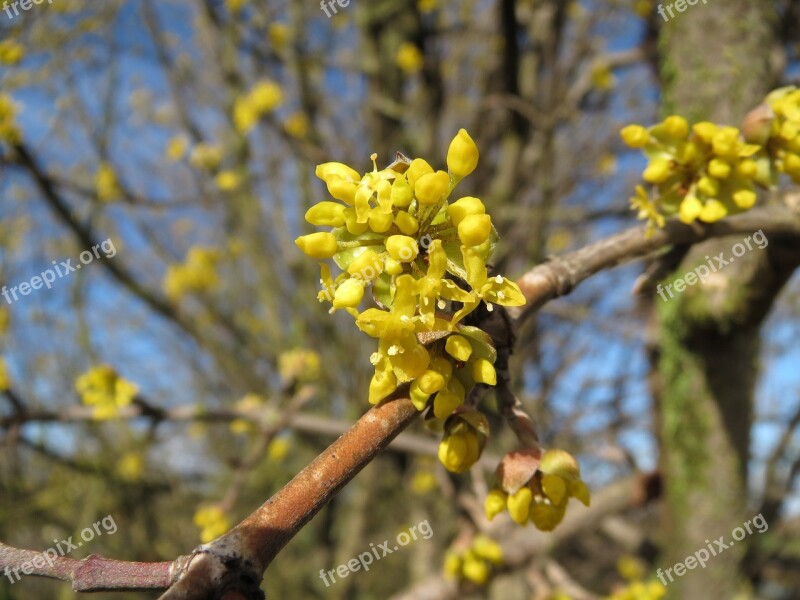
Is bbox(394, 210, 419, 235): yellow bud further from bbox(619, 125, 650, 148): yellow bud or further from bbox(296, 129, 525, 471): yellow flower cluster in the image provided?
bbox(619, 125, 650, 148): yellow bud

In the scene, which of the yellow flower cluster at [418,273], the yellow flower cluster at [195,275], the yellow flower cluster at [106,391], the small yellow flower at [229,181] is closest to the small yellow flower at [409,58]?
the small yellow flower at [229,181]

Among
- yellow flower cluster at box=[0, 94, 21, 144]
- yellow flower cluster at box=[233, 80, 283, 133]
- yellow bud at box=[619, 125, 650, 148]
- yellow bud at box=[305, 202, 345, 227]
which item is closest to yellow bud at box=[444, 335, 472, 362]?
yellow bud at box=[305, 202, 345, 227]

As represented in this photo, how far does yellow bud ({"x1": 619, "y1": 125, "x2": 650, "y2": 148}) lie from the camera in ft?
3.63

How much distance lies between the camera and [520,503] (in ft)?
2.97

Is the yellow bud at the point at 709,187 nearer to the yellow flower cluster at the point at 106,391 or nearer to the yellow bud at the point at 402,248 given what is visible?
the yellow bud at the point at 402,248

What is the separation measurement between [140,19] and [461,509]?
398 cm

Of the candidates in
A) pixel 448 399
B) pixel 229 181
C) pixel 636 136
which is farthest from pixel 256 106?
pixel 448 399

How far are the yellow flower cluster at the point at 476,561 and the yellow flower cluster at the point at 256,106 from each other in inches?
126

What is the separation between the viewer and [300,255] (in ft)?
15.6

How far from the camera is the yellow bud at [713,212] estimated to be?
1.04 meters

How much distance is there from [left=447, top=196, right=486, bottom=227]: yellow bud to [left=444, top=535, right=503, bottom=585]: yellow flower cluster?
1.40 meters

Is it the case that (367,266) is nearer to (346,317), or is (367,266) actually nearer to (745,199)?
(745,199)

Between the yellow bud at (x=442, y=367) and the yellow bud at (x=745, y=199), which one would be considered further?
the yellow bud at (x=745, y=199)

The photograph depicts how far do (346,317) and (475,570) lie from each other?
3281 millimetres
